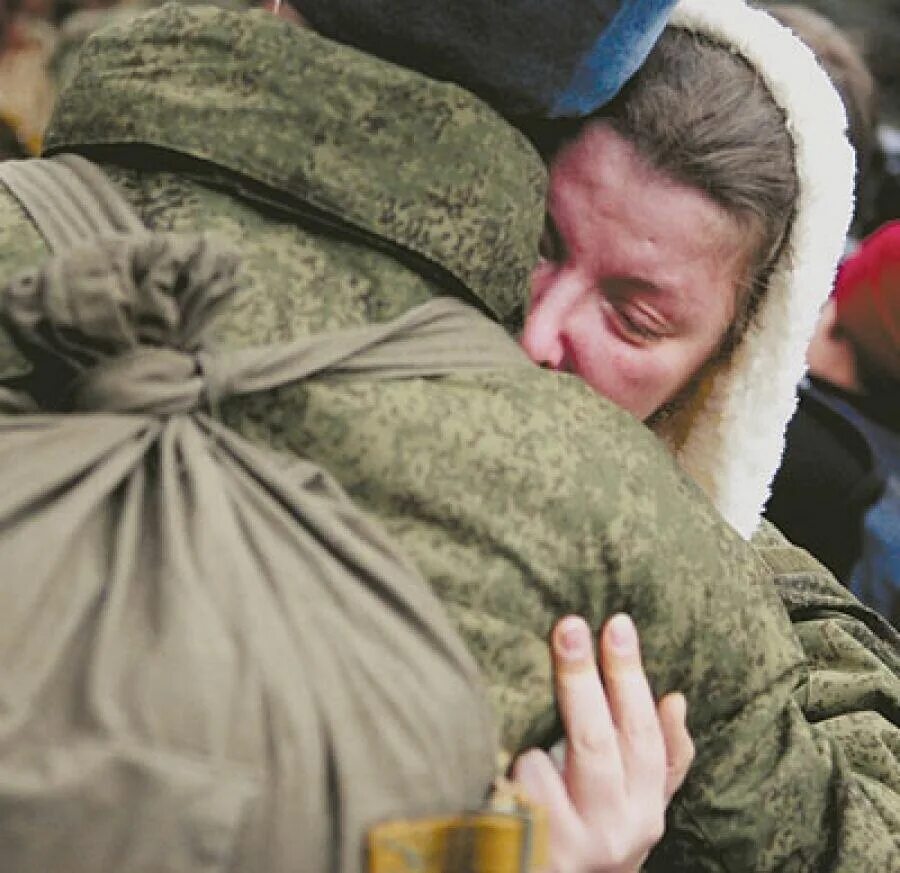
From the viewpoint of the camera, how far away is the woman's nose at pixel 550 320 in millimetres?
1197

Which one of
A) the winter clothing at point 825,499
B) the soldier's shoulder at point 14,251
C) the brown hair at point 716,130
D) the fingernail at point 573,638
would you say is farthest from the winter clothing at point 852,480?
the soldier's shoulder at point 14,251

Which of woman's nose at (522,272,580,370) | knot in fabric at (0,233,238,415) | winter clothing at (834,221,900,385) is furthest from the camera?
winter clothing at (834,221,900,385)

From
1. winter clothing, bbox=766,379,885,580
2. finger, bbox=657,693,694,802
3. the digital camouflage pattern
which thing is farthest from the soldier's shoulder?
winter clothing, bbox=766,379,885,580

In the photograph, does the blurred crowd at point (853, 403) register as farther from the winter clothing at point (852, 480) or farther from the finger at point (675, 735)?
the finger at point (675, 735)

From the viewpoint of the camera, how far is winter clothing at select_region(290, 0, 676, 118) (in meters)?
1.00

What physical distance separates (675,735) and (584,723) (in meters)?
0.08

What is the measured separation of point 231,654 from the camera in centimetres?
74

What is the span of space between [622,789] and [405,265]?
392mm

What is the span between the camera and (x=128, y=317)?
2.74 feet

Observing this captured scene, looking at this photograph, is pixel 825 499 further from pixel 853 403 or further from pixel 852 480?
pixel 853 403

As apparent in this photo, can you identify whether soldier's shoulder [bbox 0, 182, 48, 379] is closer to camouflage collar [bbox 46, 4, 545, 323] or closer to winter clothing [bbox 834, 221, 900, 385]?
camouflage collar [bbox 46, 4, 545, 323]

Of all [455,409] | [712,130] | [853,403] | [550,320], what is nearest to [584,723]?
[455,409]

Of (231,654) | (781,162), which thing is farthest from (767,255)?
(231,654)

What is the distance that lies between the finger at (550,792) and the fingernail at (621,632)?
0.09 m
